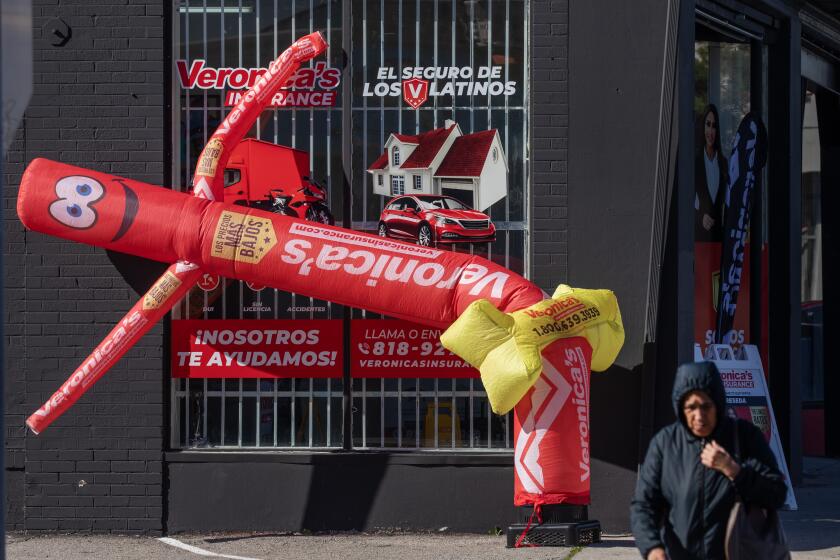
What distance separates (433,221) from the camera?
9.08m

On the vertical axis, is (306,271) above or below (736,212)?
below

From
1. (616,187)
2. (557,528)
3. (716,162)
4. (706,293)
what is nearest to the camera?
(557,528)

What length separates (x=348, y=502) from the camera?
902 centimetres

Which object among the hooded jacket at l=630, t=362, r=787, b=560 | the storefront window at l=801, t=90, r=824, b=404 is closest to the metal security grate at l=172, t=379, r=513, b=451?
the hooded jacket at l=630, t=362, r=787, b=560

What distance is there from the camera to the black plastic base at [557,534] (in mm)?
8164

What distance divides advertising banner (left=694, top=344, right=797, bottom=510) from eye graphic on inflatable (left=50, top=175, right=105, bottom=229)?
16.3ft

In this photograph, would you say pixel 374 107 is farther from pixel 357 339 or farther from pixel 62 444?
pixel 62 444

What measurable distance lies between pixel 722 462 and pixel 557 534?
381 centimetres

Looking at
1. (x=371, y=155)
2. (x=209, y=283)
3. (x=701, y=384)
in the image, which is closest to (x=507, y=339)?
(x=371, y=155)

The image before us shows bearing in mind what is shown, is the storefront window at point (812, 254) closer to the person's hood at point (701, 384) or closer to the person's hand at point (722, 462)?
the person's hood at point (701, 384)

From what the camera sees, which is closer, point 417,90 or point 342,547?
point 342,547

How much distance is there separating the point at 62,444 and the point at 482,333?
348 centimetres

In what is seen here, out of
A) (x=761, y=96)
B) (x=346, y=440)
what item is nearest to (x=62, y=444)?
(x=346, y=440)

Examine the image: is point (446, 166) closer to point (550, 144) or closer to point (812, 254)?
point (550, 144)
